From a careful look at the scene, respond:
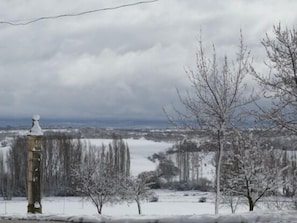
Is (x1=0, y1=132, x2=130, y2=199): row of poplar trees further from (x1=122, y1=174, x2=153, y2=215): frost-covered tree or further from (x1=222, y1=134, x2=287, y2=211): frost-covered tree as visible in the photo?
(x1=222, y1=134, x2=287, y2=211): frost-covered tree

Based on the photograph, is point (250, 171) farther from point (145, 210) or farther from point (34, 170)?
point (145, 210)

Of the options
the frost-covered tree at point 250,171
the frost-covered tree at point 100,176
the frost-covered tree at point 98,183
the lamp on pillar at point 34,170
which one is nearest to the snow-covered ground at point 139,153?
the frost-covered tree at point 100,176

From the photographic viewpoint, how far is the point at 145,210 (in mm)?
76312

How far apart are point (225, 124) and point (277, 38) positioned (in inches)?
177

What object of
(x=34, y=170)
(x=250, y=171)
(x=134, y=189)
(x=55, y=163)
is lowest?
(x=134, y=189)

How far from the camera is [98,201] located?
66.0 m

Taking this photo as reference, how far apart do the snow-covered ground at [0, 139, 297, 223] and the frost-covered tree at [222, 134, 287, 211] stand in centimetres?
183

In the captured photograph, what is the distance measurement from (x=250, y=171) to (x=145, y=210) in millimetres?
46861

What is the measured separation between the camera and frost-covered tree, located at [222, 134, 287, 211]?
29800 millimetres

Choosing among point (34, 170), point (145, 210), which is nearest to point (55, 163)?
point (145, 210)

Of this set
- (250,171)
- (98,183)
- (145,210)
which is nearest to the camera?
(250,171)

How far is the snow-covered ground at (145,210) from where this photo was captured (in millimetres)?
8836

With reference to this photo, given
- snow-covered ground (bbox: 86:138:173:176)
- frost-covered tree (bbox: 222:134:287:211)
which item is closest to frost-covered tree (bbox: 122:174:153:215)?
snow-covered ground (bbox: 86:138:173:176)

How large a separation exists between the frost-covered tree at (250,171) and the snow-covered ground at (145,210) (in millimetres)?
1832
